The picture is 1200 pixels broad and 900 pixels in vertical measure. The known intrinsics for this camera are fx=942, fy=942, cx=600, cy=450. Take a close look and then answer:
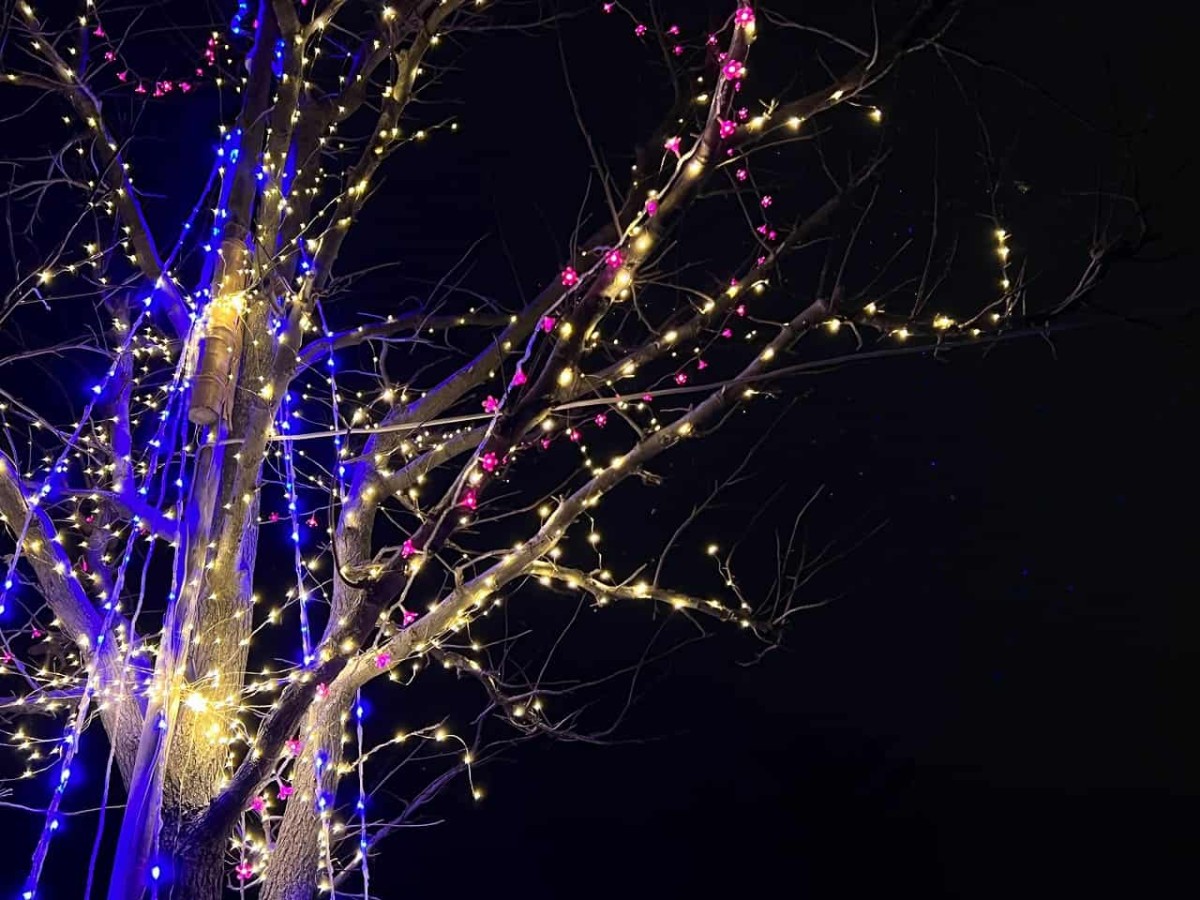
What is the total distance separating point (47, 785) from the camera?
6887mm

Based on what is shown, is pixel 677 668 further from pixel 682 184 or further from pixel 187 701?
pixel 682 184

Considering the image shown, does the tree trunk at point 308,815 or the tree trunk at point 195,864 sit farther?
the tree trunk at point 308,815

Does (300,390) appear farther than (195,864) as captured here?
Yes

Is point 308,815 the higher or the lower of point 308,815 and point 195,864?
the lower

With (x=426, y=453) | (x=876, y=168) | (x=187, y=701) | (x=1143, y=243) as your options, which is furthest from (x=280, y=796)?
(x=1143, y=243)

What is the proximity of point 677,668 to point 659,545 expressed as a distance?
1862 mm

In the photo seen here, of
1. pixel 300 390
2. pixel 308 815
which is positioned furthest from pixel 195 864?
pixel 300 390

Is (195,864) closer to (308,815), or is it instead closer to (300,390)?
(308,815)

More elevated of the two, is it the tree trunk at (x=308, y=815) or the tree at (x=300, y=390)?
the tree at (x=300, y=390)

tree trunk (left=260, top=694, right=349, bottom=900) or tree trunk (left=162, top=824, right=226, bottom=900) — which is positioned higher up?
tree trunk (left=162, top=824, right=226, bottom=900)

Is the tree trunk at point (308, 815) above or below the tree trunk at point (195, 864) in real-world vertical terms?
below

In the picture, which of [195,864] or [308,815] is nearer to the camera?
[195,864]

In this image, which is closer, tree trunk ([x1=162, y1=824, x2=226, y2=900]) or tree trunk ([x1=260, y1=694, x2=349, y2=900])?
tree trunk ([x1=162, y1=824, x2=226, y2=900])

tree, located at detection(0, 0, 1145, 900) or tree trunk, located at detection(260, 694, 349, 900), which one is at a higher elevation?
tree, located at detection(0, 0, 1145, 900)
